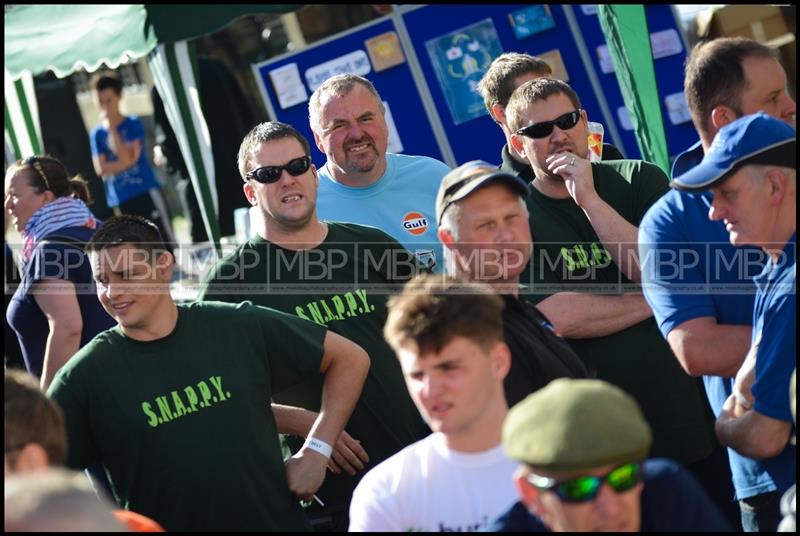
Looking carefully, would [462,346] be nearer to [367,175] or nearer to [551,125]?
[551,125]

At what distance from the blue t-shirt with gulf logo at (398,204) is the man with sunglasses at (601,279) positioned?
62 centimetres

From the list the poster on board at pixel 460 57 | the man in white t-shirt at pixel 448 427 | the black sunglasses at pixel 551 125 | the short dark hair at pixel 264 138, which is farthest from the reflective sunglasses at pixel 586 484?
the poster on board at pixel 460 57

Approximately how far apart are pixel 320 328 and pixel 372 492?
1139 millimetres

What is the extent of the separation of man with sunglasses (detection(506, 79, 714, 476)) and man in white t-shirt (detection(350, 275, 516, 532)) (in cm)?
115

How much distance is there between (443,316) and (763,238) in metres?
0.95

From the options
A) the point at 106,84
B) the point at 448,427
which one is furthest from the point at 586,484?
the point at 106,84

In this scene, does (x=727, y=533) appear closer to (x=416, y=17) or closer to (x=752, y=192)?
(x=752, y=192)

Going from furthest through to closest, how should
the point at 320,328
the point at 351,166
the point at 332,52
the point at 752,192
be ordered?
1. the point at 332,52
2. the point at 351,166
3. the point at 320,328
4. the point at 752,192

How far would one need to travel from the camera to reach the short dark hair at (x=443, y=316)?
284 cm

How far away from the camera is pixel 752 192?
320cm

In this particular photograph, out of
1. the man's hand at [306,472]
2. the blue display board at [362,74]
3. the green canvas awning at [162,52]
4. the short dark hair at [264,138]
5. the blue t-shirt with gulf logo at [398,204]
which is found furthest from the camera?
the blue display board at [362,74]

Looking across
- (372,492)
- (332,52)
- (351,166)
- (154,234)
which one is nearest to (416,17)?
(332,52)

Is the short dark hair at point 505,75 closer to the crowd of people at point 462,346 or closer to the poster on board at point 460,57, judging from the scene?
the crowd of people at point 462,346

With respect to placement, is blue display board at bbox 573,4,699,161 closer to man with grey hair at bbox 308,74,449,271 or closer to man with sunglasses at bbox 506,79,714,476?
man with grey hair at bbox 308,74,449,271
